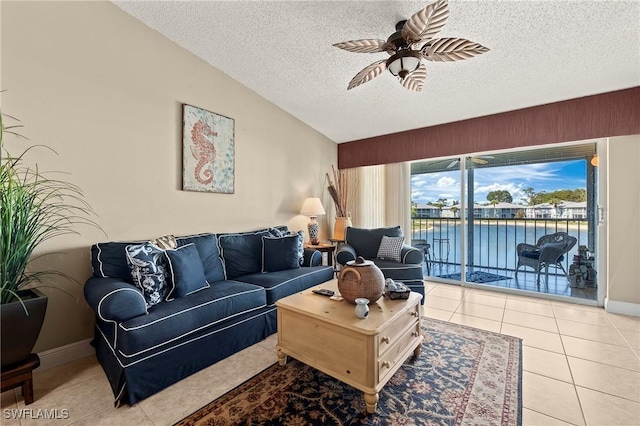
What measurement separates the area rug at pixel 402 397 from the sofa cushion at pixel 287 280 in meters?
0.69

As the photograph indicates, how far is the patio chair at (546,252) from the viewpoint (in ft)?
11.9

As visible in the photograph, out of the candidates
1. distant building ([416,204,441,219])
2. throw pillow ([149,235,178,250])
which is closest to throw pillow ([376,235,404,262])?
distant building ([416,204,441,219])

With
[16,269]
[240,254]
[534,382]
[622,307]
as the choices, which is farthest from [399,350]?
[622,307]

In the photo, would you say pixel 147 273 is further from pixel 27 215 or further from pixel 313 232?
pixel 313 232

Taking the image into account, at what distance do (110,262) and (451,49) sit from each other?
3.05 metres

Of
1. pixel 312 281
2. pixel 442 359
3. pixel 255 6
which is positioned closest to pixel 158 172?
pixel 255 6

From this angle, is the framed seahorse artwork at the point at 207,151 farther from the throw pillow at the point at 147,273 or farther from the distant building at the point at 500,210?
the distant building at the point at 500,210

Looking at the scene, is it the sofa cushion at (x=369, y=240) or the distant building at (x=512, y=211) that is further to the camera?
the sofa cushion at (x=369, y=240)

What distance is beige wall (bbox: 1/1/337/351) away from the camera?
2.08 meters

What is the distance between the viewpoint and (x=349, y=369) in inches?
65.2

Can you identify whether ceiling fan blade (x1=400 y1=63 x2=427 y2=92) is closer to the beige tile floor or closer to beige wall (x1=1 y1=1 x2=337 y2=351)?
beige wall (x1=1 y1=1 x2=337 y2=351)

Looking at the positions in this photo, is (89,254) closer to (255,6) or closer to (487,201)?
(255,6)

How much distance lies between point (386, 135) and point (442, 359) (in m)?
3.49

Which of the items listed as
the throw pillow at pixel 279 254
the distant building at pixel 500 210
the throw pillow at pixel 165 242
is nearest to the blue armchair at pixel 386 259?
the throw pillow at pixel 279 254
